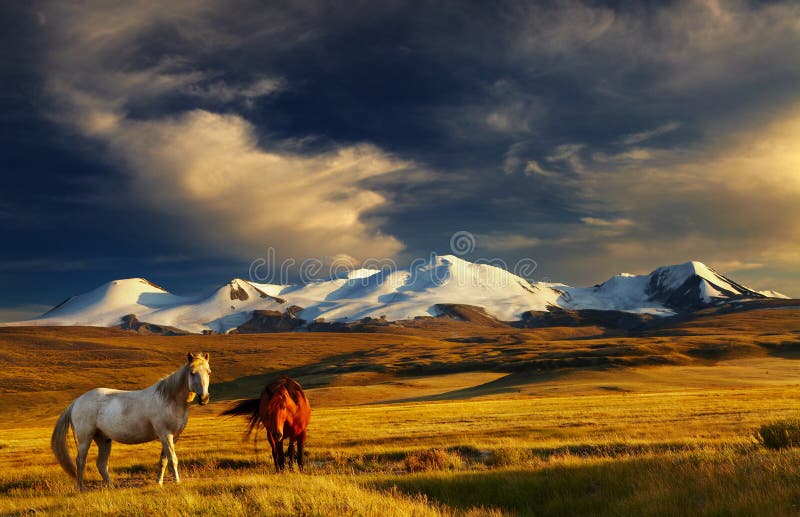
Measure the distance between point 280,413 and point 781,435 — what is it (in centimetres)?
1310

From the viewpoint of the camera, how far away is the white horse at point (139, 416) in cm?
1346

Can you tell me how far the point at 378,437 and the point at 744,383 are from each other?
67.4m

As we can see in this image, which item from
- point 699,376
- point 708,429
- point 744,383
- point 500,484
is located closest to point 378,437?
point 708,429

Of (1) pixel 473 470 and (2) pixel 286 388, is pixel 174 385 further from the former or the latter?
(1) pixel 473 470

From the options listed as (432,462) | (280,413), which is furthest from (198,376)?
(432,462)

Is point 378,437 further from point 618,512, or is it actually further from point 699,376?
point 699,376

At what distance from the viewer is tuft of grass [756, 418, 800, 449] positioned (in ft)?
48.0

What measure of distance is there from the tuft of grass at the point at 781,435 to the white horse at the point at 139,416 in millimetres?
14153

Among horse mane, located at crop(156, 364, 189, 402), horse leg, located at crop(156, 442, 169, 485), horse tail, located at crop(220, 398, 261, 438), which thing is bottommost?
horse leg, located at crop(156, 442, 169, 485)

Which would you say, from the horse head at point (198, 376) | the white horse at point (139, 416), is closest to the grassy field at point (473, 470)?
the white horse at point (139, 416)

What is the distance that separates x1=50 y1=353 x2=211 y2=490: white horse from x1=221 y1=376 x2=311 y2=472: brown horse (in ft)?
7.95

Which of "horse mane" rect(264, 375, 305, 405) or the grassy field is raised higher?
"horse mane" rect(264, 375, 305, 405)

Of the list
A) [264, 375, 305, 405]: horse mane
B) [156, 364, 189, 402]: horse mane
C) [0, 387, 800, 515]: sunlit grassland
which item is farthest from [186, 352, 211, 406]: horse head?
[264, 375, 305, 405]: horse mane

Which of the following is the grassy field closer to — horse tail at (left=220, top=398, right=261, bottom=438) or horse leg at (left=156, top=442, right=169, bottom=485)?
horse leg at (left=156, top=442, right=169, bottom=485)
